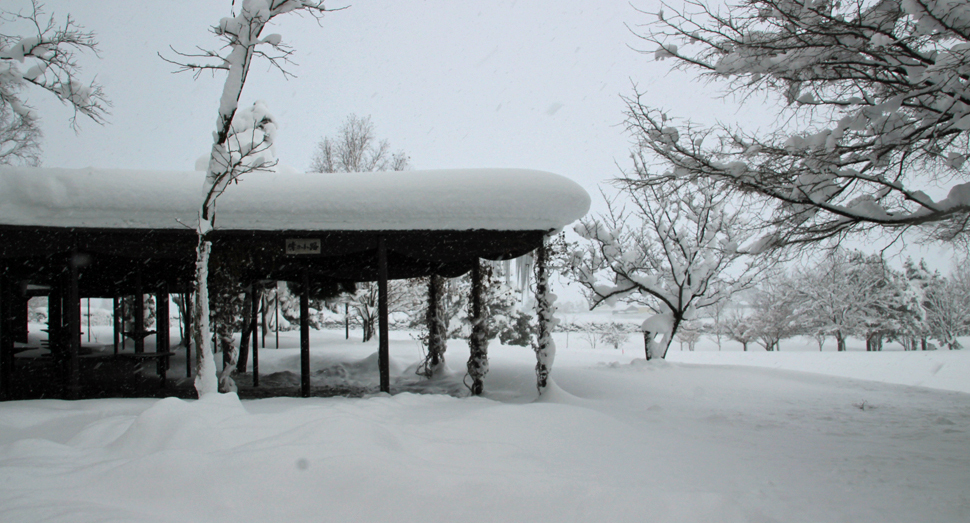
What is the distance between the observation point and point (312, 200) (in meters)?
5.91

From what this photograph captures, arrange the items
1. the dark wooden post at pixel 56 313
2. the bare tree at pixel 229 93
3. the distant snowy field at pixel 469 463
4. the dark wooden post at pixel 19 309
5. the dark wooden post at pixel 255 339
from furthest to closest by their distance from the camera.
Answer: the dark wooden post at pixel 19 309, the dark wooden post at pixel 56 313, the dark wooden post at pixel 255 339, the bare tree at pixel 229 93, the distant snowy field at pixel 469 463

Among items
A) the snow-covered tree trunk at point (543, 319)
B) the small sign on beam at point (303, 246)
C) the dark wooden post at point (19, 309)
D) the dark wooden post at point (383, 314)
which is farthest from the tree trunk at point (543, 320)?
the dark wooden post at point (19, 309)

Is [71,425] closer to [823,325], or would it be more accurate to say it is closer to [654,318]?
[654,318]

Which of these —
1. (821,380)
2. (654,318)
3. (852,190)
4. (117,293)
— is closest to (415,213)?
(852,190)

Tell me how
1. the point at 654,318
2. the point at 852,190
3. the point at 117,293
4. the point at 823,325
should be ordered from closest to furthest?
the point at 852,190 → the point at 654,318 → the point at 117,293 → the point at 823,325

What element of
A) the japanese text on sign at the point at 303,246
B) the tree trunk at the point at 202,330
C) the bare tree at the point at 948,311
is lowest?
the bare tree at the point at 948,311

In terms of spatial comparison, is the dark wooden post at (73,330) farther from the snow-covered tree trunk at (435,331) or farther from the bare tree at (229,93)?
the snow-covered tree trunk at (435,331)

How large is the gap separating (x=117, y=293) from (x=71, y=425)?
13.7m

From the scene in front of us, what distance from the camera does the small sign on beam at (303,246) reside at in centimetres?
625

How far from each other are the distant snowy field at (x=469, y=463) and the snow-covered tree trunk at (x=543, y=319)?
40 cm

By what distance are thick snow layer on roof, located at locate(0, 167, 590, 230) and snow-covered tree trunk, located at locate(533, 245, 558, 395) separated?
2.54 ft

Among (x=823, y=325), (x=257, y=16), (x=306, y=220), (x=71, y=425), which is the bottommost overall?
(x=823, y=325)

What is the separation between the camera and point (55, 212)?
5.70 m

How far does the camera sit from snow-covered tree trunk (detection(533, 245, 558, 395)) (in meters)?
6.62
